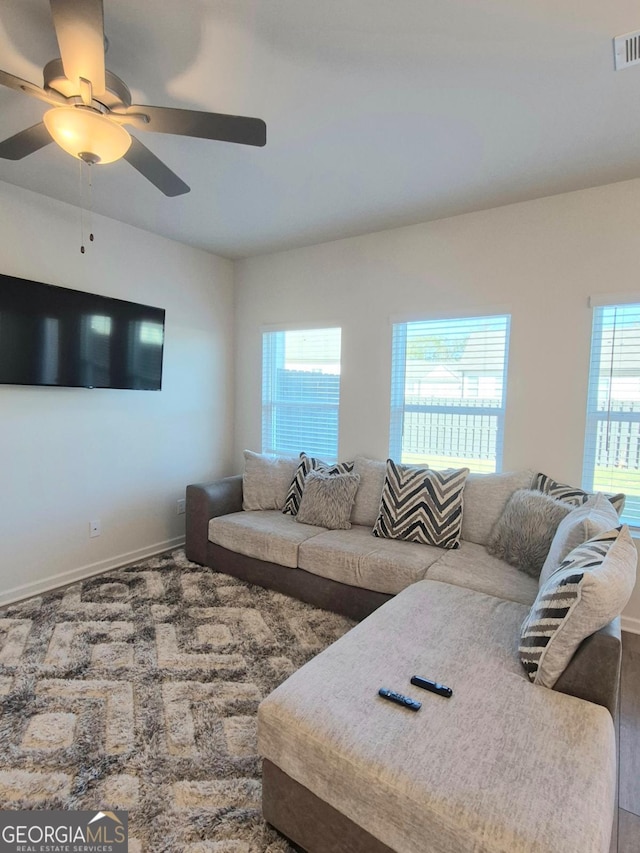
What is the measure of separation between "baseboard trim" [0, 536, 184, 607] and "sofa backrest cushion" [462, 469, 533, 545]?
2555 mm

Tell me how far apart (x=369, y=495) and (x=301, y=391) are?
1.26m

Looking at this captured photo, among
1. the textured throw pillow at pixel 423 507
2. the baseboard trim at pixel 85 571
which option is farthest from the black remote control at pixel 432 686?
the baseboard trim at pixel 85 571

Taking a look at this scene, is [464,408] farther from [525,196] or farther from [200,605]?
[200,605]

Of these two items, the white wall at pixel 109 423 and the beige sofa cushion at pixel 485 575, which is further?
the white wall at pixel 109 423

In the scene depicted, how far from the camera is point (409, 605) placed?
6.41ft

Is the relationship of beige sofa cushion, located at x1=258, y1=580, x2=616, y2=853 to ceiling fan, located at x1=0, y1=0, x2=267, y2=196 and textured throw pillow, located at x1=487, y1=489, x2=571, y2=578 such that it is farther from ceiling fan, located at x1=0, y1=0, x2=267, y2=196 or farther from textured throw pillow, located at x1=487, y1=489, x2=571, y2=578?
ceiling fan, located at x1=0, y1=0, x2=267, y2=196

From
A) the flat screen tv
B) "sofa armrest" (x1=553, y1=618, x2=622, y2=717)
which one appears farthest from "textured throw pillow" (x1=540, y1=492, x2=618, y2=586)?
the flat screen tv

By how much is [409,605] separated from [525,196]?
260 cm

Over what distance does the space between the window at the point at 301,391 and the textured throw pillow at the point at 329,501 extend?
0.60 metres

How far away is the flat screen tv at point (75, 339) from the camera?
8.96 ft

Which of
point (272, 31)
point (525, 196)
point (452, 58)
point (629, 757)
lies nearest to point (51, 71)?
point (272, 31)

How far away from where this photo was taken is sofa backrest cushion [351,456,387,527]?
3.20 m

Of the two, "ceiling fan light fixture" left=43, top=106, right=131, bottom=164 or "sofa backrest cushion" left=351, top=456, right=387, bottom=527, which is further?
"sofa backrest cushion" left=351, top=456, right=387, bottom=527

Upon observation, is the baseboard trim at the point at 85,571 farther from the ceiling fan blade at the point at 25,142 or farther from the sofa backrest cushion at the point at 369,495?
the ceiling fan blade at the point at 25,142
